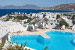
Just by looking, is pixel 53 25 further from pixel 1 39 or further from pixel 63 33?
pixel 1 39

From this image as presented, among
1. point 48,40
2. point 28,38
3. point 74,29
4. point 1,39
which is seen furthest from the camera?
point 74,29

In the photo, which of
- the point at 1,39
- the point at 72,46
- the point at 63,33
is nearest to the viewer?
the point at 1,39

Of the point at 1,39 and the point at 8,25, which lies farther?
the point at 8,25

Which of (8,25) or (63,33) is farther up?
(8,25)

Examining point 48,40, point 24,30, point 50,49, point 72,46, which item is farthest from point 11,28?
point 72,46

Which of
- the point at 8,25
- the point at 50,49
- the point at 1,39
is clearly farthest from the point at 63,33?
the point at 1,39

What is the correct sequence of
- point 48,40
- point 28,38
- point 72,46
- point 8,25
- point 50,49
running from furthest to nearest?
1. point 8,25
2. point 28,38
3. point 48,40
4. point 72,46
5. point 50,49

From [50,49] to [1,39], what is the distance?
5529mm

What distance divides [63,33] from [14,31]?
8050 millimetres

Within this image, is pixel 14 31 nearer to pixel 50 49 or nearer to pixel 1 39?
pixel 50 49

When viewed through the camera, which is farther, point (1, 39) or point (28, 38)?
point (28, 38)

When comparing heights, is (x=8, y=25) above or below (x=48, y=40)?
above

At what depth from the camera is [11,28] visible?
1695cm

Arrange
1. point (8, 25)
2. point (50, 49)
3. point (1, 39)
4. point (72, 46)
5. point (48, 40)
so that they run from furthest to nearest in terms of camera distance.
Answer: point (8, 25)
point (48, 40)
point (72, 46)
point (50, 49)
point (1, 39)
